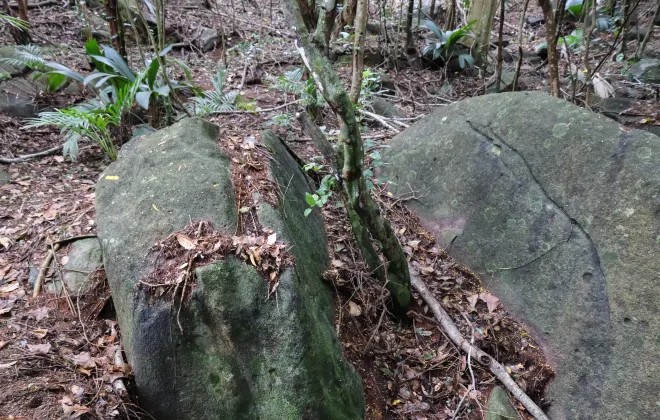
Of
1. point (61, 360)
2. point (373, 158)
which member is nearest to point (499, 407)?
point (373, 158)

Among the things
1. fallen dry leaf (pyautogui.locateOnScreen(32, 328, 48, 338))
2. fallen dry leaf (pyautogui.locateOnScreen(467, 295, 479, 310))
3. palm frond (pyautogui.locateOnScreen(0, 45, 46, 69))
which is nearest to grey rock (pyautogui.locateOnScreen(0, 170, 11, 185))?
palm frond (pyautogui.locateOnScreen(0, 45, 46, 69))

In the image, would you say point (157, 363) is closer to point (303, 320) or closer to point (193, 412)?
point (193, 412)

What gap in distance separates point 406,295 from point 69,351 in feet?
7.28

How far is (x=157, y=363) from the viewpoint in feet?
7.30

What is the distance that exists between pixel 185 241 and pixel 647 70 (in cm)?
711

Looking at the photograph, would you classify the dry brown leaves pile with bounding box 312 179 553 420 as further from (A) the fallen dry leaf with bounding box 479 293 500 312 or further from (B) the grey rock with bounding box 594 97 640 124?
(B) the grey rock with bounding box 594 97 640 124

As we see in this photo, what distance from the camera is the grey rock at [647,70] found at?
244 inches

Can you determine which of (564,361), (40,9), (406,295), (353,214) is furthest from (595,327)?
(40,9)

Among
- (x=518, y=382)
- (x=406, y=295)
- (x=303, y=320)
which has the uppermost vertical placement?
(x=303, y=320)

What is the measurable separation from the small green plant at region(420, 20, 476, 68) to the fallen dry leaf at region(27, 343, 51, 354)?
25.2ft

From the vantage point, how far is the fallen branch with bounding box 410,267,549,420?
2846 mm

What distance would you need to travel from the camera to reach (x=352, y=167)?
2.59 m

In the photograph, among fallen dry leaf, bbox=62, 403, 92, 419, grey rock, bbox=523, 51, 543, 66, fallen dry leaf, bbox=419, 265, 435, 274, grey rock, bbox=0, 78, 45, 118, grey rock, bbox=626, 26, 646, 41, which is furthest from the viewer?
grey rock, bbox=523, 51, 543, 66

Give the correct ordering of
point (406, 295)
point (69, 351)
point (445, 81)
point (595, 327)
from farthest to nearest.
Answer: point (445, 81), point (406, 295), point (595, 327), point (69, 351)
